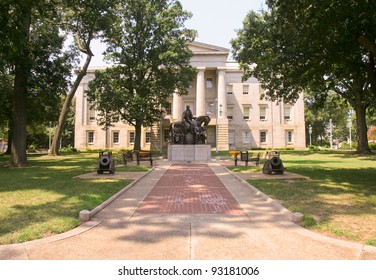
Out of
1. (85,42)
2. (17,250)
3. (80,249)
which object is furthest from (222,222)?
(85,42)

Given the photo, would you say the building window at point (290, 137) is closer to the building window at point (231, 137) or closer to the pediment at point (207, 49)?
the building window at point (231, 137)

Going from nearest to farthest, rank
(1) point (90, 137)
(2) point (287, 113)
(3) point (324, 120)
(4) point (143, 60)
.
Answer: (4) point (143, 60) → (2) point (287, 113) → (1) point (90, 137) → (3) point (324, 120)

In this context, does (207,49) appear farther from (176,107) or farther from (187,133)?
(187,133)

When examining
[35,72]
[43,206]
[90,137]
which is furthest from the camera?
[90,137]

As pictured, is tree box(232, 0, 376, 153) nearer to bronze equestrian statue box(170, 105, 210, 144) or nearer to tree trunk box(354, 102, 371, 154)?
bronze equestrian statue box(170, 105, 210, 144)

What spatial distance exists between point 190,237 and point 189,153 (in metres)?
21.3

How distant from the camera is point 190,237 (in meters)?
5.62

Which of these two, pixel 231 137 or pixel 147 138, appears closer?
pixel 231 137

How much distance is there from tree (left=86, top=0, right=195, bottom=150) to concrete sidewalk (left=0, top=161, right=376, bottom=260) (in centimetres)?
2503

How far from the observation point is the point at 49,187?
1123 centimetres

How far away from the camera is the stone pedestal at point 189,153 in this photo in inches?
1050

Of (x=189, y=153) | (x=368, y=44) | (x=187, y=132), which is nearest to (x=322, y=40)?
(x=368, y=44)

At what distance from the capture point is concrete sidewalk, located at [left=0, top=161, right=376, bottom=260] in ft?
→ 15.8

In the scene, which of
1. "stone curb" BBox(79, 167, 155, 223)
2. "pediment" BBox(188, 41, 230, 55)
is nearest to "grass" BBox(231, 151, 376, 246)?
"stone curb" BBox(79, 167, 155, 223)
